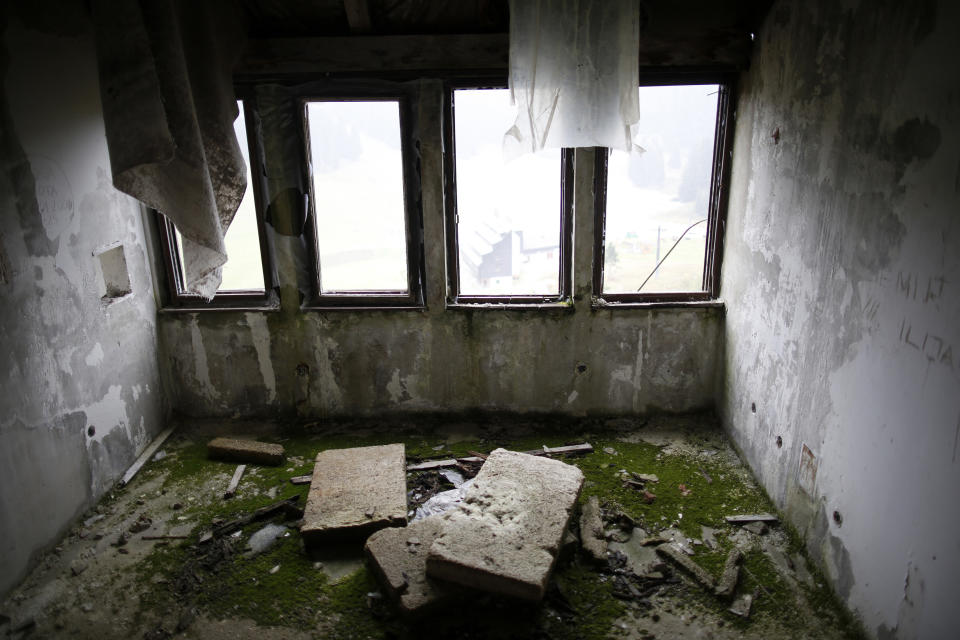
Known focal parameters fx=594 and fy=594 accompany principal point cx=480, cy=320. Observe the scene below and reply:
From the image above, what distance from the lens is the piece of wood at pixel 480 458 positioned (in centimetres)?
434

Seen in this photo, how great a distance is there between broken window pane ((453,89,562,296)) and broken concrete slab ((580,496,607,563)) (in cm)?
174

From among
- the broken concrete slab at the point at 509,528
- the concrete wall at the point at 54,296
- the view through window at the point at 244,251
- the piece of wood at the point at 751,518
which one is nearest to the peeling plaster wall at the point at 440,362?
the view through window at the point at 244,251

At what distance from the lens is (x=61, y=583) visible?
3.34m

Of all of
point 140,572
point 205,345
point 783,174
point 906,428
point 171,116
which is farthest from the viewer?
point 205,345

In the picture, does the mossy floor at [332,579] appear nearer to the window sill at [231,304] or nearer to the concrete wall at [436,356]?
the concrete wall at [436,356]

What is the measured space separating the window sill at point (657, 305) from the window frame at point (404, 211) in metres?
1.41

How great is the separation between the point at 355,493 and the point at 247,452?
112cm

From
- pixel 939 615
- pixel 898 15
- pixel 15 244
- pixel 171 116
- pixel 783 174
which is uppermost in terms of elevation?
pixel 898 15

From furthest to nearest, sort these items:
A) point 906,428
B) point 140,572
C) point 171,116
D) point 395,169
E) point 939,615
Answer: point 395,169, point 140,572, point 171,116, point 906,428, point 939,615

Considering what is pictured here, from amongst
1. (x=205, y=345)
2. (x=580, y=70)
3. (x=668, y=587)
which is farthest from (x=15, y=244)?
(x=668, y=587)

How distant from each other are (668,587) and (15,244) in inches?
161

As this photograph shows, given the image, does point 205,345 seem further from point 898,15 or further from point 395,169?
point 898,15

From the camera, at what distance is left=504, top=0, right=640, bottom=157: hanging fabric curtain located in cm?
365

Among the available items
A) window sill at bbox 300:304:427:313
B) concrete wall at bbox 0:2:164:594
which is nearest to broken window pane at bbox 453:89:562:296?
window sill at bbox 300:304:427:313
